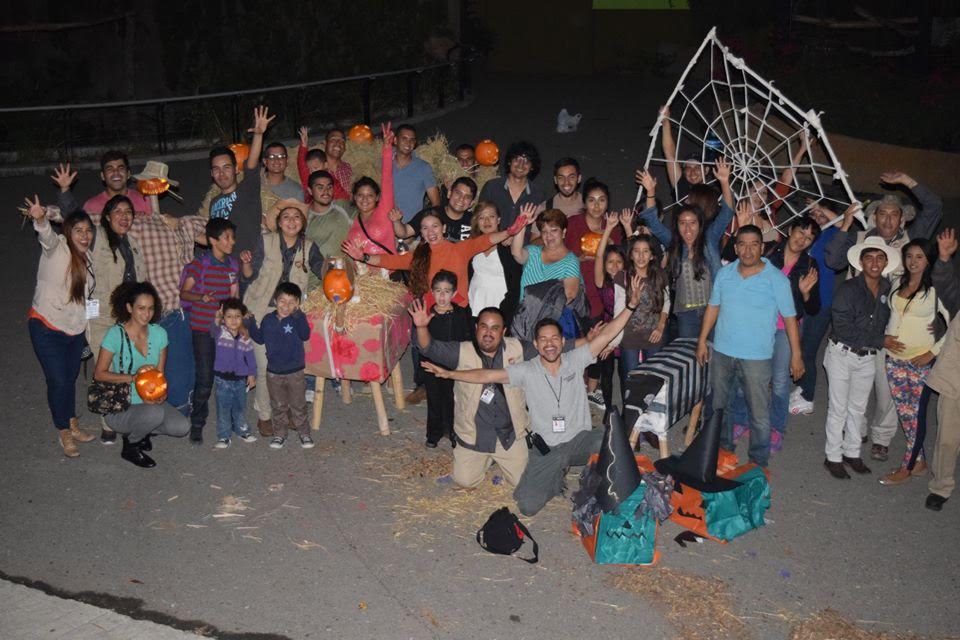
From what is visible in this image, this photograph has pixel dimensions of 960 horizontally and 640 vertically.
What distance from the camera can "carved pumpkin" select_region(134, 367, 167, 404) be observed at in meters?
8.13

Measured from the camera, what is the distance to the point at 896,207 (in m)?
8.60

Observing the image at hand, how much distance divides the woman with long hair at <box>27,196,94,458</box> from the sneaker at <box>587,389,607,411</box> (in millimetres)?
4365

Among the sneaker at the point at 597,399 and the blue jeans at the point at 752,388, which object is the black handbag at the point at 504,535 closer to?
the blue jeans at the point at 752,388

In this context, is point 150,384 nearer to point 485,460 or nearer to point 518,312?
point 485,460

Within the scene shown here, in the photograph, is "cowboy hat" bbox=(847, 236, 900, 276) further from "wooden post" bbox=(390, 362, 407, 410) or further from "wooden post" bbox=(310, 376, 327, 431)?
"wooden post" bbox=(310, 376, 327, 431)

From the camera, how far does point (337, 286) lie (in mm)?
8516

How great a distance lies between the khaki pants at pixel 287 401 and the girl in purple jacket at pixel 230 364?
0.23m

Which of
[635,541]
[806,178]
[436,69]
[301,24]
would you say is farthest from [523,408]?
[301,24]

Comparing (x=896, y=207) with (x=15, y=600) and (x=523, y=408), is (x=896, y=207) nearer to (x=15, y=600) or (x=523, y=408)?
(x=523, y=408)

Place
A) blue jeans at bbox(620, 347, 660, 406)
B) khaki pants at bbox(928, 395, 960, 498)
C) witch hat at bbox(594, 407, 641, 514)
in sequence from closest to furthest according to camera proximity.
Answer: witch hat at bbox(594, 407, 641, 514) < khaki pants at bbox(928, 395, 960, 498) < blue jeans at bbox(620, 347, 660, 406)

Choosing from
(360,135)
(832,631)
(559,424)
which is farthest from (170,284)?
(832,631)

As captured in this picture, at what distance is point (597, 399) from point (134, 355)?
3.99 metres

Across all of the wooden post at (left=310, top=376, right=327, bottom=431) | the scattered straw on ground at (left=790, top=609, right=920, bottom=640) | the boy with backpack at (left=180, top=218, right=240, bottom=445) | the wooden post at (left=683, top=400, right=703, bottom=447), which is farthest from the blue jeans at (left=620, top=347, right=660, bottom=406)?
the boy with backpack at (left=180, top=218, right=240, bottom=445)

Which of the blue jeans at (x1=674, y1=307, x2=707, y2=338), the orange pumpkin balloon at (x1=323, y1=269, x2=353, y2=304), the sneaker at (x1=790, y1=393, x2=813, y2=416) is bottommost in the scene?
the sneaker at (x1=790, y1=393, x2=813, y2=416)
